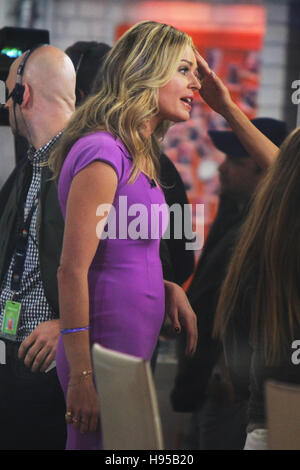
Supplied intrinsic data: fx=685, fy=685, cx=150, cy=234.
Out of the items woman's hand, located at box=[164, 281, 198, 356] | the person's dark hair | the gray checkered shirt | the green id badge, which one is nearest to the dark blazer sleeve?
woman's hand, located at box=[164, 281, 198, 356]

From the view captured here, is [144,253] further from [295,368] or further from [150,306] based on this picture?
[295,368]

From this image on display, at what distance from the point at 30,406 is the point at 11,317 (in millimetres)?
255

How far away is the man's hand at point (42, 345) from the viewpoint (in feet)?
6.13

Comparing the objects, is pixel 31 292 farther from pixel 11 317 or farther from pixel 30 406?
pixel 30 406

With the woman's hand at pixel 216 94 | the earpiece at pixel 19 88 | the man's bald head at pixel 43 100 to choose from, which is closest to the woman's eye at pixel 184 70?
the woman's hand at pixel 216 94

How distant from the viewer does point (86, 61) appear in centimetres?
Answer: 216

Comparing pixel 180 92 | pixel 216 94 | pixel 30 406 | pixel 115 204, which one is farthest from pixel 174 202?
pixel 30 406

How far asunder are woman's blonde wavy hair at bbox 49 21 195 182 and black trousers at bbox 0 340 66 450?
559 mm

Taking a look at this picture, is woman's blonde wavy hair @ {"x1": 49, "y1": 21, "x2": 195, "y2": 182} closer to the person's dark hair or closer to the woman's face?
the woman's face

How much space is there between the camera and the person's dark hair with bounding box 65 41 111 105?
7.00 feet

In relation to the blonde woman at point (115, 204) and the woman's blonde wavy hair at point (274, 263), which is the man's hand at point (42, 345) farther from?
the woman's blonde wavy hair at point (274, 263)

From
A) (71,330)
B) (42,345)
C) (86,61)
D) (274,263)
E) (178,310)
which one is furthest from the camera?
(86,61)

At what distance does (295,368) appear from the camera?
1.36 meters
